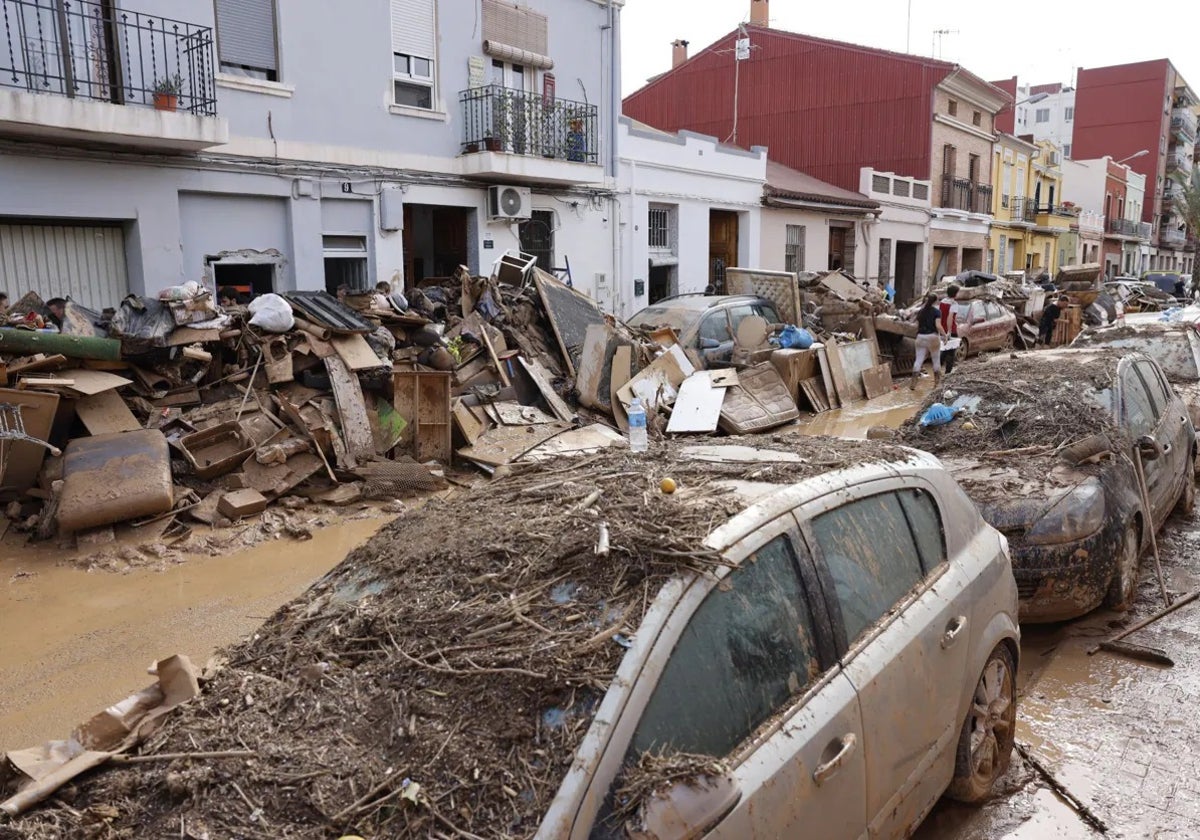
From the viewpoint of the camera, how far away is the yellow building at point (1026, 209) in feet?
123

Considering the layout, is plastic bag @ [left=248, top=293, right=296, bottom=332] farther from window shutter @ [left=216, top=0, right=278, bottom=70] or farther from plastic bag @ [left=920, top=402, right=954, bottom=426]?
plastic bag @ [left=920, top=402, right=954, bottom=426]

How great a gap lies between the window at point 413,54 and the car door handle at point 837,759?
13680 millimetres

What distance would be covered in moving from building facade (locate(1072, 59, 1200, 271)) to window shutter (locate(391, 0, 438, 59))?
2287 inches

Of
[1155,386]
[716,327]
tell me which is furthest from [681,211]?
→ [1155,386]

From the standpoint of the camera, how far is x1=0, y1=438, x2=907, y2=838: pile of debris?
227cm

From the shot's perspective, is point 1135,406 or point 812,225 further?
point 812,225

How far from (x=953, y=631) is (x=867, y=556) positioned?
0.54 m

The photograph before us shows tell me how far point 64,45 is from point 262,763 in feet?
36.4

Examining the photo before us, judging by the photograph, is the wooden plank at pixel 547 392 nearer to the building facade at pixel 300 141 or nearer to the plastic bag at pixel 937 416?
the building facade at pixel 300 141

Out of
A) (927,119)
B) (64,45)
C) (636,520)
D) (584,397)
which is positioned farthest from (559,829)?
(927,119)

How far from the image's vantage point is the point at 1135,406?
701 centimetres

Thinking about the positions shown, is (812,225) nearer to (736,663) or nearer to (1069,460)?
(1069,460)

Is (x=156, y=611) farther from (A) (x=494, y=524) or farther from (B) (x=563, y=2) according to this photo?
(B) (x=563, y=2)

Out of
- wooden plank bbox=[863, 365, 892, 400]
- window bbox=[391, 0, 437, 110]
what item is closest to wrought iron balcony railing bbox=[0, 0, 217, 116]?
window bbox=[391, 0, 437, 110]
